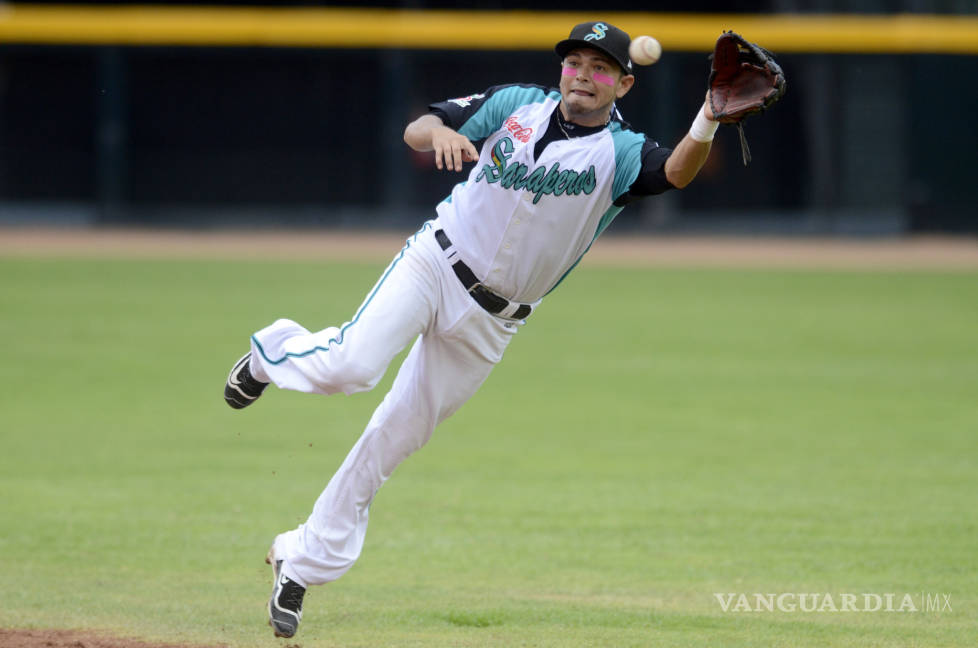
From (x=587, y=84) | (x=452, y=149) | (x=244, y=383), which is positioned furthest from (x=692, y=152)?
(x=244, y=383)

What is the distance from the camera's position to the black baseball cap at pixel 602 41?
454 cm

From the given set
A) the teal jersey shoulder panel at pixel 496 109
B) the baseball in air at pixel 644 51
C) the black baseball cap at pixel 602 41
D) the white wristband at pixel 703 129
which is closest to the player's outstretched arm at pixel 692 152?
the white wristband at pixel 703 129

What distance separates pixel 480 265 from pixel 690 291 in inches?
472

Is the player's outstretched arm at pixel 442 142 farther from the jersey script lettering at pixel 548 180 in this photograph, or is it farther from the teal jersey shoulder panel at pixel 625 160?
the teal jersey shoulder panel at pixel 625 160

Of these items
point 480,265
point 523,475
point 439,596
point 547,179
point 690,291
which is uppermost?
point 547,179

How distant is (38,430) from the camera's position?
844cm

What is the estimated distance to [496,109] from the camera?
4801 millimetres

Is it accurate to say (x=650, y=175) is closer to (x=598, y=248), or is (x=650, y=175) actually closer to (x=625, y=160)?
(x=625, y=160)

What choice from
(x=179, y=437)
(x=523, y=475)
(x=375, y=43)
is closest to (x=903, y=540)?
(x=523, y=475)

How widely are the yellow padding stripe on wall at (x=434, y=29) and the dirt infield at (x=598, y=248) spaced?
3.21 meters

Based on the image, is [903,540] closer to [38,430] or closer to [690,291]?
[38,430]

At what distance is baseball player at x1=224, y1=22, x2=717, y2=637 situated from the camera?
4.54 m

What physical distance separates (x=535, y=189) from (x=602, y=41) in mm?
577

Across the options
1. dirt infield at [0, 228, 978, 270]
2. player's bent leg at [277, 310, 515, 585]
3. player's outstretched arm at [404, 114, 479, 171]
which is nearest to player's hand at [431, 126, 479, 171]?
player's outstretched arm at [404, 114, 479, 171]
